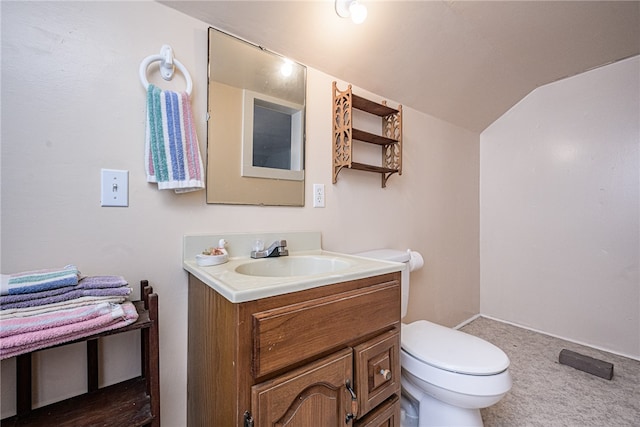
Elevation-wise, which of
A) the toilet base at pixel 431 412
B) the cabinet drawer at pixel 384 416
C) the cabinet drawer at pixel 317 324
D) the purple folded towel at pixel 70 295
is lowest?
the toilet base at pixel 431 412

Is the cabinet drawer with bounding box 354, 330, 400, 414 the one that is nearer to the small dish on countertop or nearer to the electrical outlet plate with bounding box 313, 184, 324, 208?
the small dish on countertop

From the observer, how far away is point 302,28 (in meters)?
1.18

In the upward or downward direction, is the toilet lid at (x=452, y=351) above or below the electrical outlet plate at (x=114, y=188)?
below

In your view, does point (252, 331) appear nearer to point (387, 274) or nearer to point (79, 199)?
point (387, 274)

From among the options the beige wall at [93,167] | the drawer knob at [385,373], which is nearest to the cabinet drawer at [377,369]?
the drawer knob at [385,373]

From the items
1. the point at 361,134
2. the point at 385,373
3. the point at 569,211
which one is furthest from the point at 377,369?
the point at 569,211

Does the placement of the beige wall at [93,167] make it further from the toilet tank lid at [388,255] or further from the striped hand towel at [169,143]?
the toilet tank lid at [388,255]

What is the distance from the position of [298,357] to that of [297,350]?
20mm

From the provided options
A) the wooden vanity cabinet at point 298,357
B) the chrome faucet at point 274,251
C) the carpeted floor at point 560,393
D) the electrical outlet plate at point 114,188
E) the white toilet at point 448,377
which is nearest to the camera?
the wooden vanity cabinet at point 298,357

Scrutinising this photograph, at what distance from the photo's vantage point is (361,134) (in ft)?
4.90

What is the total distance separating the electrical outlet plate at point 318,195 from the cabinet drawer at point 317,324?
1.92 feet

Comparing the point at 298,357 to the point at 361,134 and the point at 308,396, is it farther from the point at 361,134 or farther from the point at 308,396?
the point at 361,134

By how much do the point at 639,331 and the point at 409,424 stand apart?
6.11ft

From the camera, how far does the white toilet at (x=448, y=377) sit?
1000 millimetres
